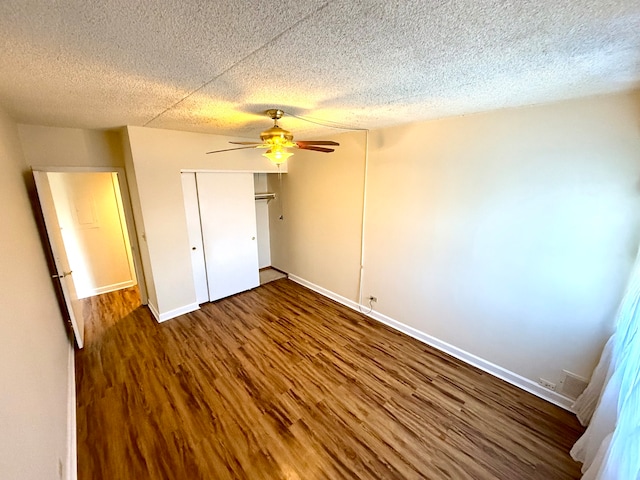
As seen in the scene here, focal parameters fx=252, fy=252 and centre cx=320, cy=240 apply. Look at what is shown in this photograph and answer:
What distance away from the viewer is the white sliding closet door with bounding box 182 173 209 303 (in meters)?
3.33

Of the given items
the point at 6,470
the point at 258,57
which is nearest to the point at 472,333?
the point at 258,57

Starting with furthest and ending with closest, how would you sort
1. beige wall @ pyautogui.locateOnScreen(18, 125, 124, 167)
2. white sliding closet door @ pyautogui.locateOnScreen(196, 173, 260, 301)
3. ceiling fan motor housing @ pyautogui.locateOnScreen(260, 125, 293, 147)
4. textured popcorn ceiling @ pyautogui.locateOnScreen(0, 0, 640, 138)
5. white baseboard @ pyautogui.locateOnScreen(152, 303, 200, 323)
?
white sliding closet door @ pyautogui.locateOnScreen(196, 173, 260, 301), white baseboard @ pyautogui.locateOnScreen(152, 303, 200, 323), beige wall @ pyautogui.locateOnScreen(18, 125, 124, 167), ceiling fan motor housing @ pyautogui.locateOnScreen(260, 125, 293, 147), textured popcorn ceiling @ pyautogui.locateOnScreen(0, 0, 640, 138)

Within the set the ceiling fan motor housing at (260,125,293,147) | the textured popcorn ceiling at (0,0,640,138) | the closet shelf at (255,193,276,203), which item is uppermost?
the textured popcorn ceiling at (0,0,640,138)

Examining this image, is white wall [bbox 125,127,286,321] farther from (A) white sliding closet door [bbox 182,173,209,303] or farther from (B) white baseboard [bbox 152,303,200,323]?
(A) white sliding closet door [bbox 182,173,209,303]

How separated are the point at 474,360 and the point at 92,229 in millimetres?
5438

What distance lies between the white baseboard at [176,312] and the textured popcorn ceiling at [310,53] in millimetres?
2420

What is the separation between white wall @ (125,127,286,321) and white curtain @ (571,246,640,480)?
3.92 metres

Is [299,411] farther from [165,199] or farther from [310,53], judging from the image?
[165,199]

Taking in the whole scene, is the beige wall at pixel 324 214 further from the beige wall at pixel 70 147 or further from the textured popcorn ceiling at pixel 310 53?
the beige wall at pixel 70 147

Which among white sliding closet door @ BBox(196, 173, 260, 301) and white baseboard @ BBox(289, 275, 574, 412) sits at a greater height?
white sliding closet door @ BBox(196, 173, 260, 301)

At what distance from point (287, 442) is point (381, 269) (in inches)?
79.4

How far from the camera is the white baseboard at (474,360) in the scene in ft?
6.95

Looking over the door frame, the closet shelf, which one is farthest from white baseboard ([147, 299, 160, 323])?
the closet shelf

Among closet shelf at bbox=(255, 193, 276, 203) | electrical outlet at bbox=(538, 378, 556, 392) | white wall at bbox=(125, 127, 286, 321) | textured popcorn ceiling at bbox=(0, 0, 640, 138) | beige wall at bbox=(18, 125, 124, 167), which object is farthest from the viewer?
closet shelf at bbox=(255, 193, 276, 203)
